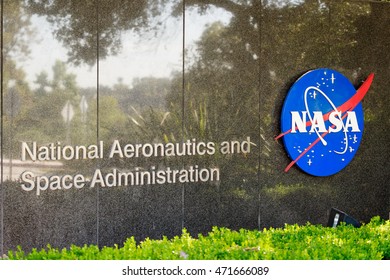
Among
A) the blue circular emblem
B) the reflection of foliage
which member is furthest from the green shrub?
the blue circular emblem

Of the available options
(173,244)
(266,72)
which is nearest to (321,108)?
(266,72)

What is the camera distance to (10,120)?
8672mm

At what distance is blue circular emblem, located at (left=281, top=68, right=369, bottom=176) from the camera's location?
10312 millimetres

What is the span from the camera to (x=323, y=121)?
1052cm

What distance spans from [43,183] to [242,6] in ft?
11.9

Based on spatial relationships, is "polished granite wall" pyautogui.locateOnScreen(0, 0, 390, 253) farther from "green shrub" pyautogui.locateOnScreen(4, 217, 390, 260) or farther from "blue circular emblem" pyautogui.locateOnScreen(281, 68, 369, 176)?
"green shrub" pyautogui.locateOnScreen(4, 217, 390, 260)

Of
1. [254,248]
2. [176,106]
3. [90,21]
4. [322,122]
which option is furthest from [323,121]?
[254,248]

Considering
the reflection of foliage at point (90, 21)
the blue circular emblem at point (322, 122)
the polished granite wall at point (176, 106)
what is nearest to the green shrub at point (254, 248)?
the polished granite wall at point (176, 106)

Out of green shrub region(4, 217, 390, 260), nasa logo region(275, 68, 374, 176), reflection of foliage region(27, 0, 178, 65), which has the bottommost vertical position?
green shrub region(4, 217, 390, 260)

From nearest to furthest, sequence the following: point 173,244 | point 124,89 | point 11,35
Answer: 1. point 173,244
2. point 11,35
3. point 124,89

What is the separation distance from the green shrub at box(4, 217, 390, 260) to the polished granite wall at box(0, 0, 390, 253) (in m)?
3.20

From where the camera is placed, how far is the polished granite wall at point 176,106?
8.80m

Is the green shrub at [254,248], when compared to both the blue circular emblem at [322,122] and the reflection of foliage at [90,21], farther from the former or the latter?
the blue circular emblem at [322,122]

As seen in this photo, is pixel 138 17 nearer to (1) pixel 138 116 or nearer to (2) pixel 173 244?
(1) pixel 138 116
